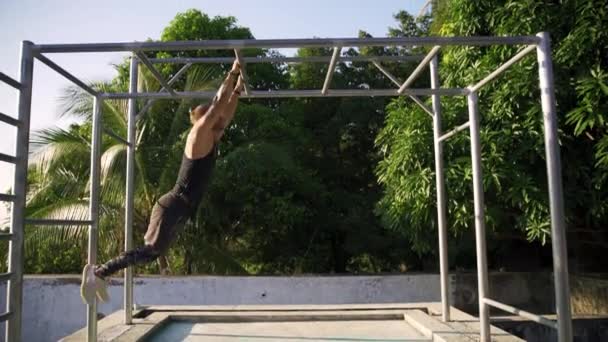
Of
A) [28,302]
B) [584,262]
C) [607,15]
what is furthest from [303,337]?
[584,262]

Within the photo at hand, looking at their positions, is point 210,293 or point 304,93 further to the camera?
point 210,293

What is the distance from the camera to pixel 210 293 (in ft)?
26.1

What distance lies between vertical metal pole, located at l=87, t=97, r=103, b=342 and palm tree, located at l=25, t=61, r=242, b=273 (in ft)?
11.8

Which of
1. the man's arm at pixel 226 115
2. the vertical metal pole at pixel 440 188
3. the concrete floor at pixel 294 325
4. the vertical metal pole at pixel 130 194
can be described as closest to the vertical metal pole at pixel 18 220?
the man's arm at pixel 226 115

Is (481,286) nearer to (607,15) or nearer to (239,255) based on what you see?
(607,15)

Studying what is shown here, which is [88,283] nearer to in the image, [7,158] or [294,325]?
[7,158]

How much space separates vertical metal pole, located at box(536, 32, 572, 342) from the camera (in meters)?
2.67

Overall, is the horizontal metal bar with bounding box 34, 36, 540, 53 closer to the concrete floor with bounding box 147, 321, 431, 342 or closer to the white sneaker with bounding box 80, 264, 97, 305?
the white sneaker with bounding box 80, 264, 97, 305

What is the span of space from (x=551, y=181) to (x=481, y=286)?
116cm

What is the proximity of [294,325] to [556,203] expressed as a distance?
2.79 meters

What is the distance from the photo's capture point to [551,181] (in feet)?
9.23

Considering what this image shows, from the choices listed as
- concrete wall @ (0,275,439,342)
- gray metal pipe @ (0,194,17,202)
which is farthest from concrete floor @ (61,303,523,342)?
concrete wall @ (0,275,439,342)

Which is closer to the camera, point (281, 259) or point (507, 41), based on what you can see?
point (507, 41)

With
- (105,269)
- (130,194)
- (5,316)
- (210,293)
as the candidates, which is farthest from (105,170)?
(5,316)
